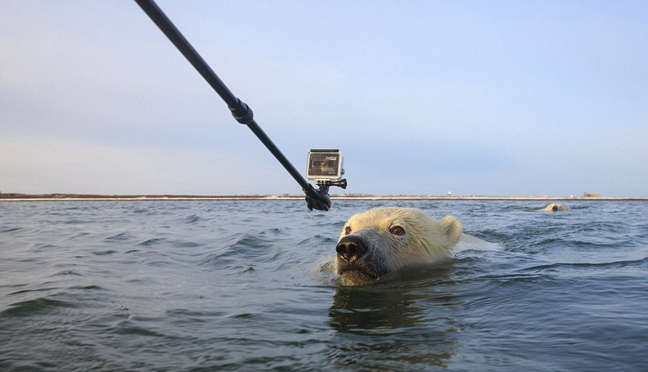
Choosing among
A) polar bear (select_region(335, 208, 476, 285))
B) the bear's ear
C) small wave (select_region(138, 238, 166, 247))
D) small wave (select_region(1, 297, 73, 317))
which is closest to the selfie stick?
polar bear (select_region(335, 208, 476, 285))

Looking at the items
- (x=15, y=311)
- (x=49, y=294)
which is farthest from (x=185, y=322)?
(x=49, y=294)

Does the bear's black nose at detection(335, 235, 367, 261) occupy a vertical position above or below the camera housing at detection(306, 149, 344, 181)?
below

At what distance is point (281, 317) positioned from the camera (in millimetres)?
3834

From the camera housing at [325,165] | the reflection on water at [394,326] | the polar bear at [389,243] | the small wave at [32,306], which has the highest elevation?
the camera housing at [325,165]

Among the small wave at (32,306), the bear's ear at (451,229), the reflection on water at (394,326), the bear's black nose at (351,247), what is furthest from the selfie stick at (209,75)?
the bear's ear at (451,229)

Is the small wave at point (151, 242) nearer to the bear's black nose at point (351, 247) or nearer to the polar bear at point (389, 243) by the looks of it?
the polar bear at point (389, 243)

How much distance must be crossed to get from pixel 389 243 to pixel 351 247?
1.05 meters

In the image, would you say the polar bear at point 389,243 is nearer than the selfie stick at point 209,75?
No

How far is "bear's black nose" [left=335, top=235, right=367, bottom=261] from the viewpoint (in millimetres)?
5008

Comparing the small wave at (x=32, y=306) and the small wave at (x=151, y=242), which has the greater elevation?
the small wave at (x=32, y=306)

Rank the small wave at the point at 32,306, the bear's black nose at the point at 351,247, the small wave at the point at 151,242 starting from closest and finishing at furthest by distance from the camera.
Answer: the small wave at the point at 32,306 < the bear's black nose at the point at 351,247 < the small wave at the point at 151,242

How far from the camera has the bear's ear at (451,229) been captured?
707 cm

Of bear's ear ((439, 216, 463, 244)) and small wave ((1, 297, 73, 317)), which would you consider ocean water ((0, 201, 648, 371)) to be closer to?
small wave ((1, 297, 73, 317))

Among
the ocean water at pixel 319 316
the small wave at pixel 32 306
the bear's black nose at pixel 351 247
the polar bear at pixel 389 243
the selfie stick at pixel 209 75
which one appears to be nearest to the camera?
the ocean water at pixel 319 316
